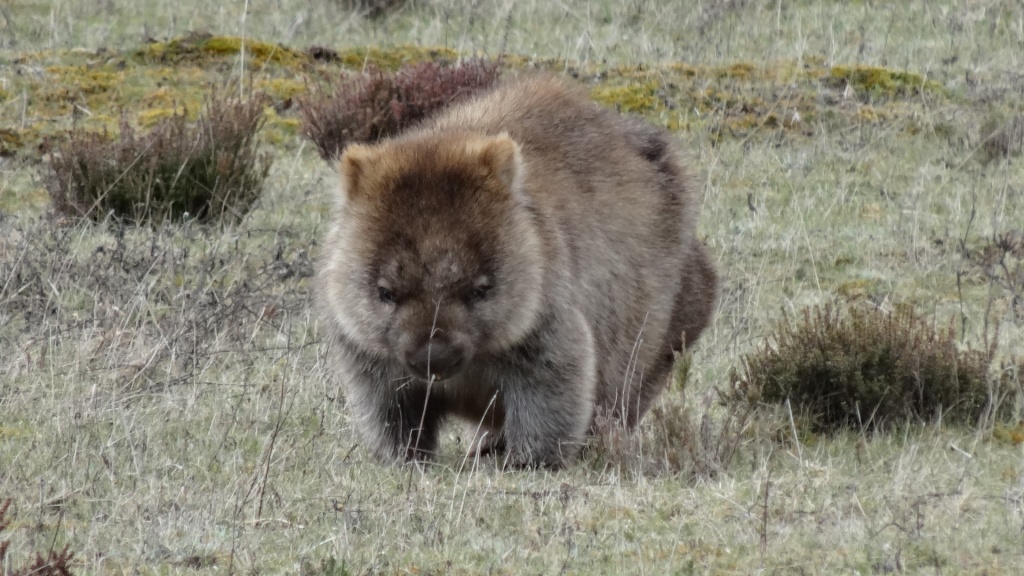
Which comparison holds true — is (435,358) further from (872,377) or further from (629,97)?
(629,97)

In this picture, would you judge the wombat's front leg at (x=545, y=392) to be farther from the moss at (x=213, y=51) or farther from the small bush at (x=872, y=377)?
the moss at (x=213, y=51)

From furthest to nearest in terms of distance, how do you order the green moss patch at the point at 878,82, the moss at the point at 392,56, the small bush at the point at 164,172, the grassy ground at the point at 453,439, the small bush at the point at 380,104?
the moss at the point at 392,56, the green moss patch at the point at 878,82, the small bush at the point at 380,104, the small bush at the point at 164,172, the grassy ground at the point at 453,439

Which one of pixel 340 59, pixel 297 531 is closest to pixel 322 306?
pixel 297 531

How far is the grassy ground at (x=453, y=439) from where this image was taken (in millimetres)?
4809

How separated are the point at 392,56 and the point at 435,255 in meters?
8.75

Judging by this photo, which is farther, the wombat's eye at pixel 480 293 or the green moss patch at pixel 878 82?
the green moss patch at pixel 878 82

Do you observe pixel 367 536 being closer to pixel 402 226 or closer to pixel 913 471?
pixel 402 226

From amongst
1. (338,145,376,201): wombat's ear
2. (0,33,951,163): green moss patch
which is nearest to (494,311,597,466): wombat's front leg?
(338,145,376,201): wombat's ear

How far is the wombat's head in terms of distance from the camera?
5.54 m

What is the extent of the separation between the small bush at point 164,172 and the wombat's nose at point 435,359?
4.59 m

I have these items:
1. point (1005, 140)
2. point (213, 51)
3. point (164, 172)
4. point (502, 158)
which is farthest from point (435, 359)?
point (213, 51)

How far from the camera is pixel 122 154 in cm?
1007

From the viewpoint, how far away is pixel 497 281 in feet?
18.8

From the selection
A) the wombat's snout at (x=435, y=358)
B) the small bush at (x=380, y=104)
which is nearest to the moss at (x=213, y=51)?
the small bush at (x=380, y=104)
